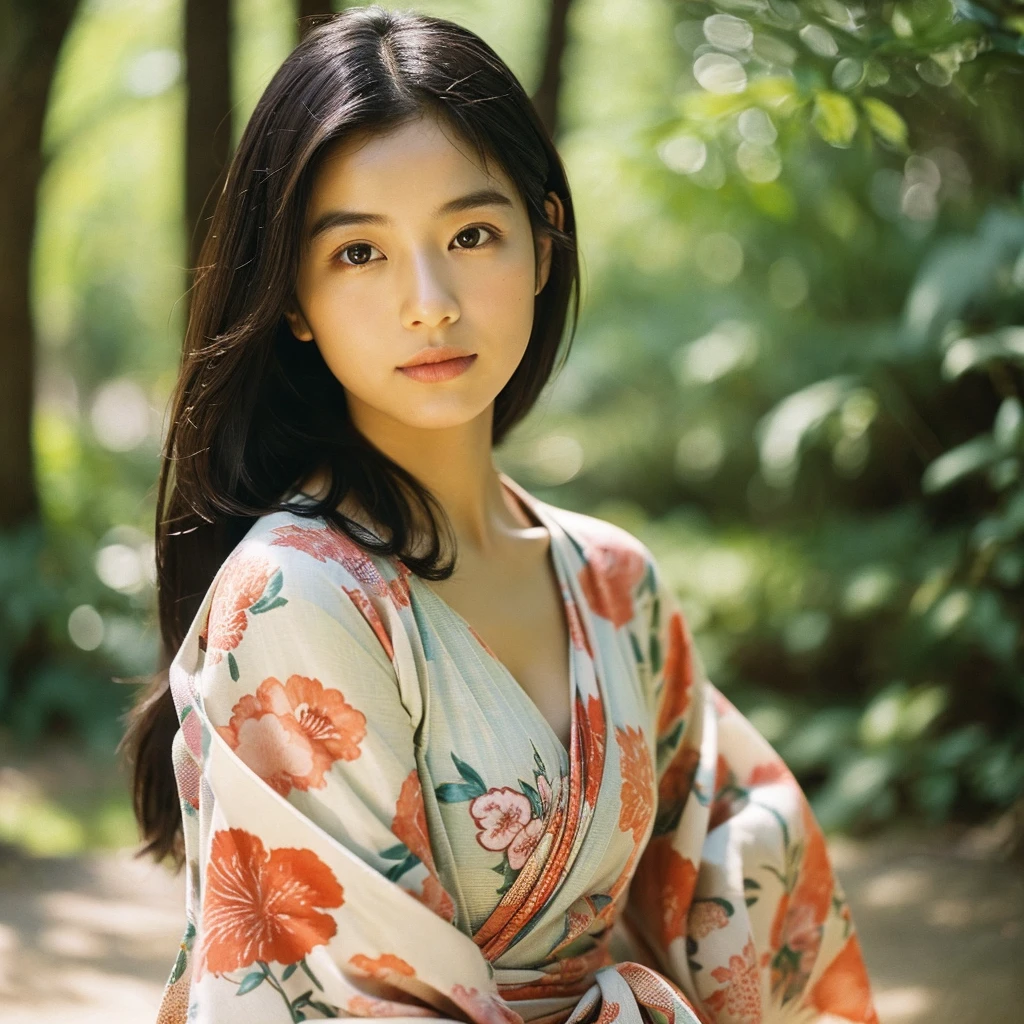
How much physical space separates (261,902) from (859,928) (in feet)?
5.58

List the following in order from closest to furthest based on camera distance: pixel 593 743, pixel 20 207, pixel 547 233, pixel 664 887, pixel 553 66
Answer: pixel 593 743
pixel 547 233
pixel 664 887
pixel 553 66
pixel 20 207

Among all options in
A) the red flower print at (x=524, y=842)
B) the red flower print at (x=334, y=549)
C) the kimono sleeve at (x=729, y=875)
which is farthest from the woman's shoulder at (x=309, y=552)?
the kimono sleeve at (x=729, y=875)

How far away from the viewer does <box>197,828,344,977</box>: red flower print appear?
4.56ft

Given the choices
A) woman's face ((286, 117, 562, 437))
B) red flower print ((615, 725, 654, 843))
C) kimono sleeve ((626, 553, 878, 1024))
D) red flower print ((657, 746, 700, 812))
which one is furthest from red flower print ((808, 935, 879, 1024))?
woman's face ((286, 117, 562, 437))

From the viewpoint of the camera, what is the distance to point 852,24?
7.84 feet

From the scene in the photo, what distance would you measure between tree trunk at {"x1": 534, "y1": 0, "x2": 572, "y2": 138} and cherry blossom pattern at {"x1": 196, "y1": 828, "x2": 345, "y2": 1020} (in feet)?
9.76

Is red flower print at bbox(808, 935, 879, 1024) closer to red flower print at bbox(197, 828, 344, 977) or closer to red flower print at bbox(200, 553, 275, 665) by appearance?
red flower print at bbox(197, 828, 344, 977)

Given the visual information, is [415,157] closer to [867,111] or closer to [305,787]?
[305,787]

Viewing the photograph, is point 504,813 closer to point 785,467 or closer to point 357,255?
point 357,255

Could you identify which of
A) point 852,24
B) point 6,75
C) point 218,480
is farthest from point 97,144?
point 218,480

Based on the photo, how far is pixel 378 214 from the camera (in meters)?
1.50

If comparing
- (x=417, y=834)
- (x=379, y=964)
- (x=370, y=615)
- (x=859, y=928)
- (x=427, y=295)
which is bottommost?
(x=859, y=928)

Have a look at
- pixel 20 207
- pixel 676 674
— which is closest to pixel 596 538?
pixel 676 674

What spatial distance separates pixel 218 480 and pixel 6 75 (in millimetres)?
3102
